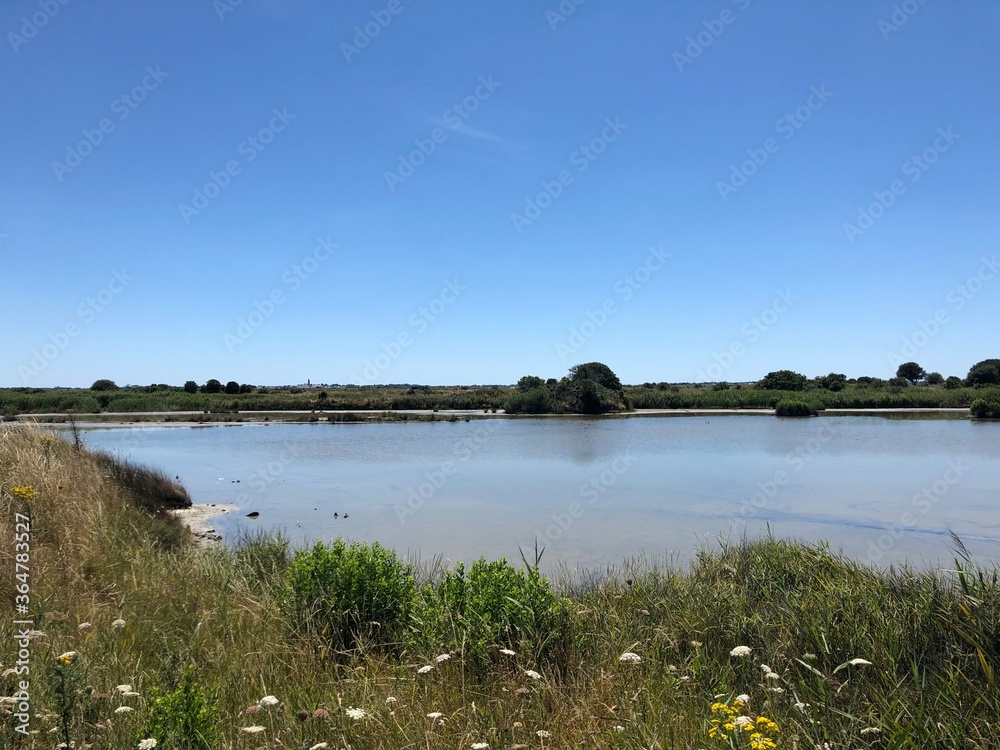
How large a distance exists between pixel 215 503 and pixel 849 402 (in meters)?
43.4

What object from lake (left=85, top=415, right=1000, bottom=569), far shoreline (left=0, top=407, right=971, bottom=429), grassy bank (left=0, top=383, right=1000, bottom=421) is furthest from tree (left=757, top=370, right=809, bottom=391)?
lake (left=85, top=415, right=1000, bottom=569)

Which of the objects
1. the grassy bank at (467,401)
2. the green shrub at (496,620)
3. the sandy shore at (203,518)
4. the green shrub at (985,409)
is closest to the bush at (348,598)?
the green shrub at (496,620)

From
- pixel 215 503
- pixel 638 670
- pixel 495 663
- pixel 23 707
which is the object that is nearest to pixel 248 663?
pixel 23 707

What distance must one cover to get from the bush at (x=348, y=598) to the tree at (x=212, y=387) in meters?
68.3

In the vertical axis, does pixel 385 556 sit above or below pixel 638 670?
above

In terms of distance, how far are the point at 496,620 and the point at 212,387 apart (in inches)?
2761

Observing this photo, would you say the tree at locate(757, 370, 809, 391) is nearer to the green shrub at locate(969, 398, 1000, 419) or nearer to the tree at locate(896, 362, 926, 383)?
the green shrub at locate(969, 398, 1000, 419)

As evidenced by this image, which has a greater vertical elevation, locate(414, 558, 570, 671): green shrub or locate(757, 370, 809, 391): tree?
locate(757, 370, 809, 391): tree

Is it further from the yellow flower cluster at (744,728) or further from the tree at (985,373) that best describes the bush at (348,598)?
the tree at (985,373)

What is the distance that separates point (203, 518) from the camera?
1243 cm

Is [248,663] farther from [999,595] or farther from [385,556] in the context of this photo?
[999,595]

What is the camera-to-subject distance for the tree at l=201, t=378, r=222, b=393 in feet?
218

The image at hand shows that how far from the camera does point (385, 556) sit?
4984mm

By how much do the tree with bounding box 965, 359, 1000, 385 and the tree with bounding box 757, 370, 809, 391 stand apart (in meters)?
13.1
